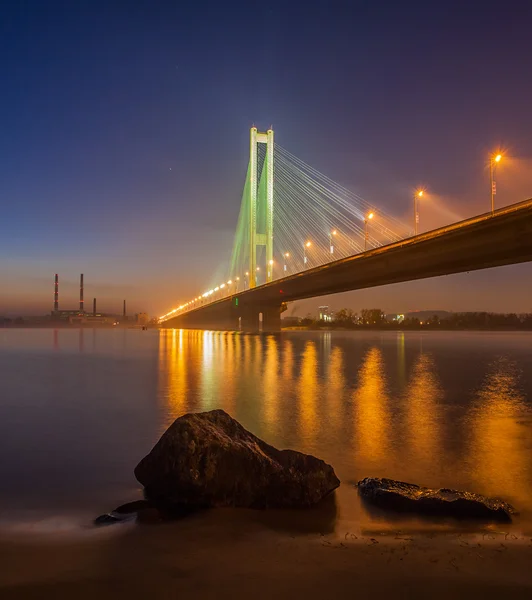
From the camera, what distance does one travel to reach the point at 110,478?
5.84 meters

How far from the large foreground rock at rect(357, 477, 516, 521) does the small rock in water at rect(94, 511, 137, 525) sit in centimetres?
239

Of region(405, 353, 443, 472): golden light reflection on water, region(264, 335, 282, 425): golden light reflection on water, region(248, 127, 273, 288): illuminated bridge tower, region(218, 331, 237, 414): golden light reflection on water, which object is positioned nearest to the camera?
region(405, 353, 443, 472): golden light reflection on water

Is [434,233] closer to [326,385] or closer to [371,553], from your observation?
[326,385]

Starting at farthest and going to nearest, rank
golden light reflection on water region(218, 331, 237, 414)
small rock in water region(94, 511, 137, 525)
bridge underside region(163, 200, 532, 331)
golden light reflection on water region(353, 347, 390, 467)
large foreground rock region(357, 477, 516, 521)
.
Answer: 1. bridge underside region(163, 200, 532, 331)
2. golden light reflection on water region(218, 331, 237, 414)
3. golden light reflection on water region(353, 347, 390, 467)
4. large foreground rock region(357, 477, 516, 521)
5. small rock in water region(94, 511, 137, 525)

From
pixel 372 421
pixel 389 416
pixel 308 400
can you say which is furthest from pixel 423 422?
pixel 308 400

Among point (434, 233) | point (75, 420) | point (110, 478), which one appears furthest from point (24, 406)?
point (434, 233)

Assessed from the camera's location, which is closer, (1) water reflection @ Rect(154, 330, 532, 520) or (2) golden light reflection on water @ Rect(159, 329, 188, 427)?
(1) water reflection @ Rect(154, 330, 532, 520)

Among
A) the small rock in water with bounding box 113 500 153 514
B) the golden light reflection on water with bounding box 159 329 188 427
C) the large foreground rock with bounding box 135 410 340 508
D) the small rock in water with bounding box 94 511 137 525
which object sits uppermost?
the large foreground rock with bounding box 135 410 340 508

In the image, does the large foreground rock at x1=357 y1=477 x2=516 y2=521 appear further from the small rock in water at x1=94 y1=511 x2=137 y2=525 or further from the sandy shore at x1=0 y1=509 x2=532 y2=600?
the small rock in water at x1=94 y1=511 x2=137 y2=525

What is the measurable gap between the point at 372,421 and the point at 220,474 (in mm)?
5520

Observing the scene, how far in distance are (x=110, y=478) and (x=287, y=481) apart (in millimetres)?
2440

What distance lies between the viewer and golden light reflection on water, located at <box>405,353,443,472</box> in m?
6.83

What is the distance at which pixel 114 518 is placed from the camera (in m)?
4.42

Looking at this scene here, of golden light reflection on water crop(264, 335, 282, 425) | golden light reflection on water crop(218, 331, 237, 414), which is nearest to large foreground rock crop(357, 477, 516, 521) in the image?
golden light reflection on water crop(264, 335, 282, 425)
